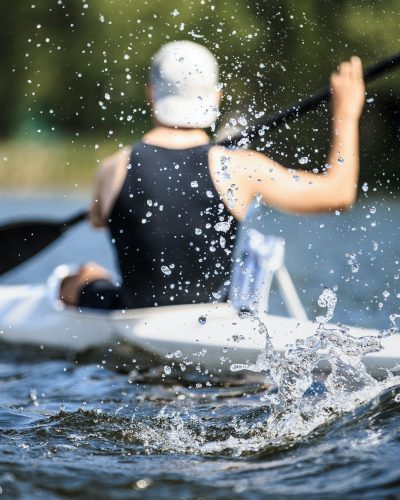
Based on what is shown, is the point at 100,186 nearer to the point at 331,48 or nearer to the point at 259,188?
the point at 259,188

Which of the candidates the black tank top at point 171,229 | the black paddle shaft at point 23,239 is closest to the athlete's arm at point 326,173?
the black tank top at point 171,229

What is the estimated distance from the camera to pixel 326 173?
4.42 m

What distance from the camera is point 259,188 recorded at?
4.42m

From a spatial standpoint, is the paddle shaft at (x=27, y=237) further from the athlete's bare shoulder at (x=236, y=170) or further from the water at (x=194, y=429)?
the athlete's bare shoulder at (x=236, y=170)

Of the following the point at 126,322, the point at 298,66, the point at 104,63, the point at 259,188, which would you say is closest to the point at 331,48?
the point at 298,66

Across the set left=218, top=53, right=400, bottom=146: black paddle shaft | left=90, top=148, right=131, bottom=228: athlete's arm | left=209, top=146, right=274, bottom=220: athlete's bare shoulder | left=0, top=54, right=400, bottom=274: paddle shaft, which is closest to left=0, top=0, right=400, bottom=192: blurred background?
left=218, top=53, right=400, bottom=146: black paddle shaft

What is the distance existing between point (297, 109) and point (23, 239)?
1854mm

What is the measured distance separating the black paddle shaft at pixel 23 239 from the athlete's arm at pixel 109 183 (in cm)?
113

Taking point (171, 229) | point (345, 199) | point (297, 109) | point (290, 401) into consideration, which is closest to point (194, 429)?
point (290, 401)

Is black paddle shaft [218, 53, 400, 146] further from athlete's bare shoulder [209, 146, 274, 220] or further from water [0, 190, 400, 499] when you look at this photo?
water [0, 190, 400, 499]

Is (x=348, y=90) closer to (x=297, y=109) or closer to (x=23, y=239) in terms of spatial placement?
(x=297, y=109)

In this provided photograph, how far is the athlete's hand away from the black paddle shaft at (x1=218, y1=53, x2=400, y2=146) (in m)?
0.16

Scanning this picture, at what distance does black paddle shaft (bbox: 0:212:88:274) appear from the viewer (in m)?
5.93

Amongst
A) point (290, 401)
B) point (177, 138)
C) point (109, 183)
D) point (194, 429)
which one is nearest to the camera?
point (194, 429)
